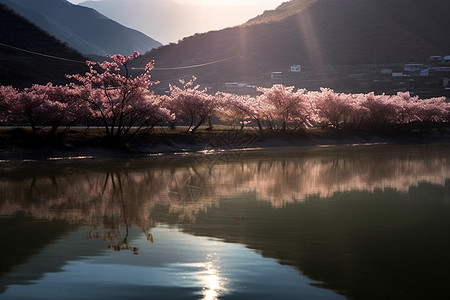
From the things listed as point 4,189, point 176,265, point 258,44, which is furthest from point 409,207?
point 258,44

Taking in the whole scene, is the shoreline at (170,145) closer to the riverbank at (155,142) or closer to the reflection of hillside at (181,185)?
the riverbank at (155,142)

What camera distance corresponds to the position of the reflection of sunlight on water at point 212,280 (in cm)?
1041

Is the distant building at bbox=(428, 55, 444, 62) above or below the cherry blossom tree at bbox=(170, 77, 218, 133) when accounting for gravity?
above

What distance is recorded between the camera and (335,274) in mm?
11617

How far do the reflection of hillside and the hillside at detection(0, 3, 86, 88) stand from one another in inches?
2266

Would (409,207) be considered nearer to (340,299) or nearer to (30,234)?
(340,299)

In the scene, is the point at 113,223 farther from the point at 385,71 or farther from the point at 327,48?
the point at 327,48

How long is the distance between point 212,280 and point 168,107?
53.2 meters

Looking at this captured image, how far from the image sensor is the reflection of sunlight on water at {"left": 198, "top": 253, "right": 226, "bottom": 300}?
10414mm

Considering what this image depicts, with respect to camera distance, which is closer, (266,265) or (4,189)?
(266,265)

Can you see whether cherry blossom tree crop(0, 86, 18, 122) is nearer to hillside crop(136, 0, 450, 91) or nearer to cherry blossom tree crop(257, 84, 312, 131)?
cherry blossom tree crop(257, 84, 312, 131)

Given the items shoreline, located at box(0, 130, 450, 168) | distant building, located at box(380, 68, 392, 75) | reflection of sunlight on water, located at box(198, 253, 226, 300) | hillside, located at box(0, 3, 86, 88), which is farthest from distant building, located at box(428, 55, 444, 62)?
reflection of sunlight on water, located at box(198, 253, 226, 300)

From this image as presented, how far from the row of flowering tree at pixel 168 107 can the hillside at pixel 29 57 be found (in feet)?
77.3

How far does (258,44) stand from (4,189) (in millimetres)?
172151
